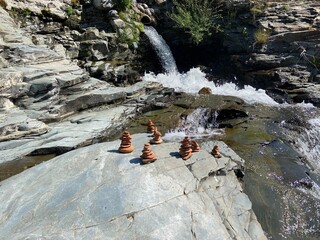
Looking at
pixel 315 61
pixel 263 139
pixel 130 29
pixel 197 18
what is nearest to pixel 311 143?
pixel 263 139

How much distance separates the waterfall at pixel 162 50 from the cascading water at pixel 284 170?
3.41 meters

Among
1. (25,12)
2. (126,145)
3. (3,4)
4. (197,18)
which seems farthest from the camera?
(197,18)

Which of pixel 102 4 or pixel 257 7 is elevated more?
pixel 102 4

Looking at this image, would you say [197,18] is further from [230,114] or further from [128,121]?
[128,121]

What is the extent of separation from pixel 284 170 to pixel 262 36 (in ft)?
37.4

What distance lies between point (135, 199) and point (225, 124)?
8.09 meters

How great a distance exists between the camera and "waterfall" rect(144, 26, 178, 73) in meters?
19.7

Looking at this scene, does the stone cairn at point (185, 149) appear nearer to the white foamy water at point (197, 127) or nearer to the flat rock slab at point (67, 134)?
the flat rock slab at point (67, 134)

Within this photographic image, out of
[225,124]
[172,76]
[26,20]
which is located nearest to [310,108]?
[225,124]

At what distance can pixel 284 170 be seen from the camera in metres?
8.79

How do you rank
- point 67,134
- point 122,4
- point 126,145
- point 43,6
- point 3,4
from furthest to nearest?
point 122,4 < point 43,6 < point 3,4 < point 67,134 < point 126,145

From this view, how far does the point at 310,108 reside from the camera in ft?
46.6

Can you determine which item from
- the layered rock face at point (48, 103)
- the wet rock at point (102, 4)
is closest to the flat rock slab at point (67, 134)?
the layered rock face at point (48, 103)

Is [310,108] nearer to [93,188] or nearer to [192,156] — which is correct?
[192,156]
